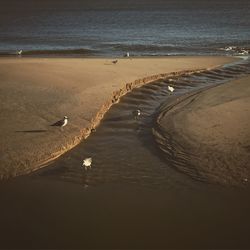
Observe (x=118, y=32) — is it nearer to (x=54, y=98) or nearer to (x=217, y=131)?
(x=54, y=98)

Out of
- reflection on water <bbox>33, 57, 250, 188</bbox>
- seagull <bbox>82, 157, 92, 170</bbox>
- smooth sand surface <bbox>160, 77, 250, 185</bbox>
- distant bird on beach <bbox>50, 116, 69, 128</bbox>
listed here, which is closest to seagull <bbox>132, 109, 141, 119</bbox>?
reflection on water <bbox>33, 57, 250, 188</bbox>

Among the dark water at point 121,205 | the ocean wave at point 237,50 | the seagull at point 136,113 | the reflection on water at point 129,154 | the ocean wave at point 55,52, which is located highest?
the ocean wave at point 237,50

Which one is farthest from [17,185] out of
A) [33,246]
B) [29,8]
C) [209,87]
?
[29,8]

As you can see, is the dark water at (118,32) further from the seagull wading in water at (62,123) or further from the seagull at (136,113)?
the seagull wading in water at (62,123)

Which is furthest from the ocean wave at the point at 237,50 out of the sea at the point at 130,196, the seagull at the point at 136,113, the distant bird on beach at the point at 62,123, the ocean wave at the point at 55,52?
the distant bird on beach at the point at 62,123

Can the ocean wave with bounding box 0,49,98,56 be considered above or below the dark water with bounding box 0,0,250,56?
below

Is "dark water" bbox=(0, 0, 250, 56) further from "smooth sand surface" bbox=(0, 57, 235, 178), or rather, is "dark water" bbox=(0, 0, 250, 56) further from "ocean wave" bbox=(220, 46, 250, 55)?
"smooth sand surface" bbox=(0, 57, 235, 178)

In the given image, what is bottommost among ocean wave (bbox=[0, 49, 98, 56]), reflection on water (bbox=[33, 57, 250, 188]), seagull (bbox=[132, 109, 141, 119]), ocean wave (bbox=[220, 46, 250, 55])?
reflection on water (bbox=[33, 57, 250, 188])

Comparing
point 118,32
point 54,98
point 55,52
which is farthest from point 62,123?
point 118,32
